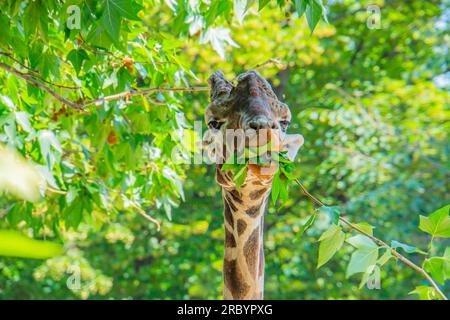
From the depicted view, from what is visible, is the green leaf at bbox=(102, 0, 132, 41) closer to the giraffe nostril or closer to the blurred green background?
the giraffe nostril

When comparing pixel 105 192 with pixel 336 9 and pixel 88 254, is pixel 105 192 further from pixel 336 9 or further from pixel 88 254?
pixel 336 9

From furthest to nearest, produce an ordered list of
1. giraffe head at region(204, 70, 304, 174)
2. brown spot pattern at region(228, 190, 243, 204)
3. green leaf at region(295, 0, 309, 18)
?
brown spot pattern at region(228, 190, 243, 204) < green leaf at region(295, 0, 309, 18) < giraffe head at region(204, 70, 304, 174)

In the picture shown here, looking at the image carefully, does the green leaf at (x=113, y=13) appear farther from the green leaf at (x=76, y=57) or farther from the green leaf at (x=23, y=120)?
the green leaf at (x=23, y=120)

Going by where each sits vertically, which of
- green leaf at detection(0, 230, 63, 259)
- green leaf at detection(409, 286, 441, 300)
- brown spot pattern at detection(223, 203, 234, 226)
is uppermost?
brown spot pattern at detection(223, 203, 234, 226)

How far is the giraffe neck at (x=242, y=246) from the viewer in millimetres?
1730

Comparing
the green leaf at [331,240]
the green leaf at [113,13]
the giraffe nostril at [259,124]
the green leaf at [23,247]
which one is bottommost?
the green leaf at [23,247]

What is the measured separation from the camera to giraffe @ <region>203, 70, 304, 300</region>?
1498 millimetres

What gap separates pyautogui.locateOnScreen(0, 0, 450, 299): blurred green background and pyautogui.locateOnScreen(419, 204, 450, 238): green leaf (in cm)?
477

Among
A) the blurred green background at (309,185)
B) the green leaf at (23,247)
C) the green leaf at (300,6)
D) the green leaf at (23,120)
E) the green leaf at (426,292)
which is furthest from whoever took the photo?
the blurred green background at (309,185)

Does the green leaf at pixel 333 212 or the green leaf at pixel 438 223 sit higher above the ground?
the green leaf at pixel 333 212

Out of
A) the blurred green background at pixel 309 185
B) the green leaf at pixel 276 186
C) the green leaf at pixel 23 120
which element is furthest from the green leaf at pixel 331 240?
the blurred green background at pixel 309 185

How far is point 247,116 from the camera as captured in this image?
1478 millimetres

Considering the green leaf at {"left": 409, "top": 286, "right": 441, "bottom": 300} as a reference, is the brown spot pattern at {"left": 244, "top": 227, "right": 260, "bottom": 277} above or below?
above

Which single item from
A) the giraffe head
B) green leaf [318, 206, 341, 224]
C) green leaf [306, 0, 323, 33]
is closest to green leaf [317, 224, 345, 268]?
green leaf [318, 206, 341, 224]
